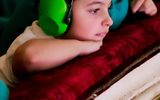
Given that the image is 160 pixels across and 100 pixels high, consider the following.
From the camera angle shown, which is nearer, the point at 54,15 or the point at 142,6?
the point at 54,15

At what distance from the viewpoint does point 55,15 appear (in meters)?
0.82

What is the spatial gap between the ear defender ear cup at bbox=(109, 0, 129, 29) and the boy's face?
0.25 feet

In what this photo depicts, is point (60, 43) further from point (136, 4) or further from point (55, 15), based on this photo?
point (136, 4)

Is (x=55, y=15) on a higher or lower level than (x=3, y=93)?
higher

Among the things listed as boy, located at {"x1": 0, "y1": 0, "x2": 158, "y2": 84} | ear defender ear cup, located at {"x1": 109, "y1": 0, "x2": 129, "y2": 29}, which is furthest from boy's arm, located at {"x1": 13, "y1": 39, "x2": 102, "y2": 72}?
ear defender ear cup, located at {"x1": 109, "y1": 0, "x2": 129, "y2": 29}

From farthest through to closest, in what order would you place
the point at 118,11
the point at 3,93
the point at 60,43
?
the point at 118,11 → the point at 60,43 → the point at 3,93

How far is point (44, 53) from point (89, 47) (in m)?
0.12

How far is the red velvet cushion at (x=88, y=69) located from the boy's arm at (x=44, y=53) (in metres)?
0.02

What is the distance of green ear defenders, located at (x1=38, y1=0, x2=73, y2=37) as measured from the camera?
0.82 metres

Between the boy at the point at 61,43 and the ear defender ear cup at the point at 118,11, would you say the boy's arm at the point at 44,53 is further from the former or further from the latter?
the ear defender ear cup at the point at 118,11

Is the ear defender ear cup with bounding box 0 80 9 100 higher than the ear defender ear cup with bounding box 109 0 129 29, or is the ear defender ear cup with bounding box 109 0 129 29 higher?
the ear defender ear cup with bounding box 109 0 129 29

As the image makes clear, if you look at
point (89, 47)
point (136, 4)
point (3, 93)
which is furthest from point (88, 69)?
point (136, 4)

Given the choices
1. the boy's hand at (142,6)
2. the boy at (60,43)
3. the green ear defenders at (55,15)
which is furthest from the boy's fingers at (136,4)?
the green ear defenders at (55,15)

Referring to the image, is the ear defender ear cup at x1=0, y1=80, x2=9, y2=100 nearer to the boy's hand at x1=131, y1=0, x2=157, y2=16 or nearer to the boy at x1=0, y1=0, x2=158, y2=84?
the boy at x1=0, y1=0, x2=158, y2=84
